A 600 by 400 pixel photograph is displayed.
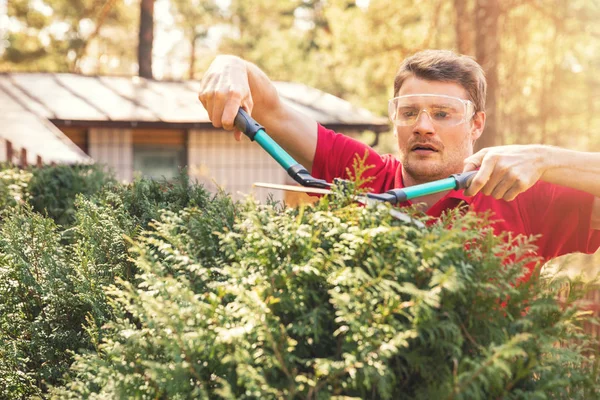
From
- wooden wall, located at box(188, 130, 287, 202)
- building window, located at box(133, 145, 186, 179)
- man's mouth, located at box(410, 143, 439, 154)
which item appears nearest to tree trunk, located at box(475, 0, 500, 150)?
wooden wall, located at box(188, 130, 287, 202)

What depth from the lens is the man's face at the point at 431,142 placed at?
10.9 ft

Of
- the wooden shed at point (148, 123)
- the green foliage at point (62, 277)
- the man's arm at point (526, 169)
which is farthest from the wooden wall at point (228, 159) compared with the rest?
the man's arm at point (526, 169)

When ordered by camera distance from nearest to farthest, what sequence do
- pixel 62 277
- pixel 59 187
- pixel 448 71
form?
1. pixel 62 277
2. pixel 448 71
3. pixel 59 187

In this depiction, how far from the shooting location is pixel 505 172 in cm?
232

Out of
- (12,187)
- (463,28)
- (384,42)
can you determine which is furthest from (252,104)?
(384,42)

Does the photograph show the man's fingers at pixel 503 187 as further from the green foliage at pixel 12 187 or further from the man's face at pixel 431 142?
the green foliage at pixel 12 187

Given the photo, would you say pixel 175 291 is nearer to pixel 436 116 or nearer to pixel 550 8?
pixel 436 116

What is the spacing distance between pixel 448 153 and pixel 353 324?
6.63 feet

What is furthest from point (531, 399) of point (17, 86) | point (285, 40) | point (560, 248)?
point (285, 40)

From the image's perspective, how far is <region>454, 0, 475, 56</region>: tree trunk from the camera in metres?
12.8

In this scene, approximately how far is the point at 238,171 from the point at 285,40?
663 inches

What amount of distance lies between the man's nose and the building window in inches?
431

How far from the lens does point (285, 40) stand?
29.8 metres

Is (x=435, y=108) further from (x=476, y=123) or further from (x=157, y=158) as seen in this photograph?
(x=157, y=158)
